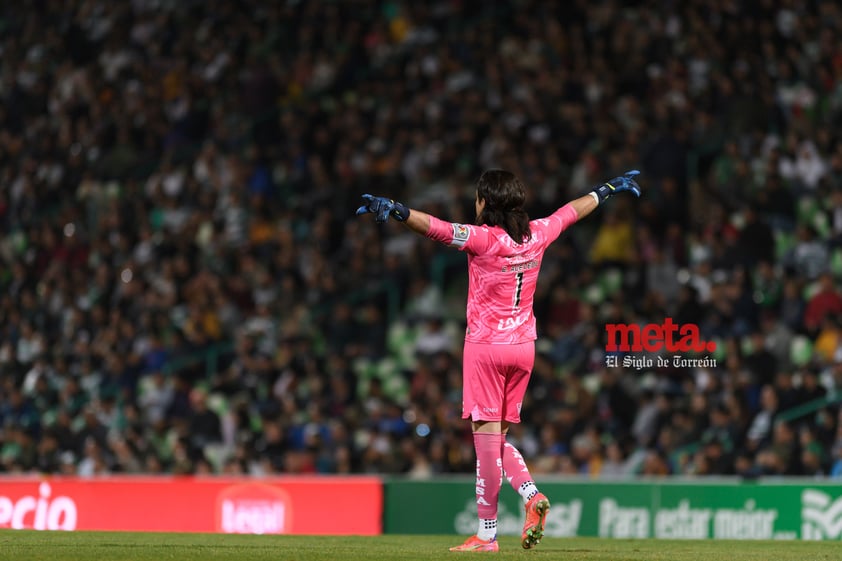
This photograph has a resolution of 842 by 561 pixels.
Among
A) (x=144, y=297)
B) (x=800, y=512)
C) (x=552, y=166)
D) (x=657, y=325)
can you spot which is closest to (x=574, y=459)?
(x=657, y=325)

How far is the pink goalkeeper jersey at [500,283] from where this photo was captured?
882 cm

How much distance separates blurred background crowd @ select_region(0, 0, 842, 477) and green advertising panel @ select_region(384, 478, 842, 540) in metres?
1.28

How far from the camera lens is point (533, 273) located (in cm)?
901

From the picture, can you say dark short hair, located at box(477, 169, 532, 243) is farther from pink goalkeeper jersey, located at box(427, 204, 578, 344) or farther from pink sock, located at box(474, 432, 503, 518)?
pink sock, located at box(474, 432, 503, 518)

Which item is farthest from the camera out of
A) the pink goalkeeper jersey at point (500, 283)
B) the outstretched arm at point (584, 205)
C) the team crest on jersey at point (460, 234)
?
the outstretched arm at point (584, 205)

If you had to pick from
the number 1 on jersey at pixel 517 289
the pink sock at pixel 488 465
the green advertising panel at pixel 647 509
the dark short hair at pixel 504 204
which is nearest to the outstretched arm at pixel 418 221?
the dark short hair at pixel 504 204

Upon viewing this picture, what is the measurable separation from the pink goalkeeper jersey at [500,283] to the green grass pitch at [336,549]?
4.27ft

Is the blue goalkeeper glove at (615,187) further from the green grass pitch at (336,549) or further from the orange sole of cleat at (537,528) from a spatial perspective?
the green grass pitch at (336,549)

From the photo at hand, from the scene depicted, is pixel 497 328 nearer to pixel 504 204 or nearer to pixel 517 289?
pixel 517 289

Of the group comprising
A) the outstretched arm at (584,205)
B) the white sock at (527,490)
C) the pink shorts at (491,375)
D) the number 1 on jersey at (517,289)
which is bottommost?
the white sock at (527,490)

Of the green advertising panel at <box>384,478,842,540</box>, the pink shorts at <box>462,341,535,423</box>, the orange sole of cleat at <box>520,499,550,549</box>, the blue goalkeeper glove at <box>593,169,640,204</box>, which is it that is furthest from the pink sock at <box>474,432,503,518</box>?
the green advertising panel at <box>384,478,842,540</box>

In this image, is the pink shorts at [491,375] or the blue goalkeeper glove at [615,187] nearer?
the pink shorts at [491,375]

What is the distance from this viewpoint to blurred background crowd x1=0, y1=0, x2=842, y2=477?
17.4 metres

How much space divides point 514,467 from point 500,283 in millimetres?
1095
